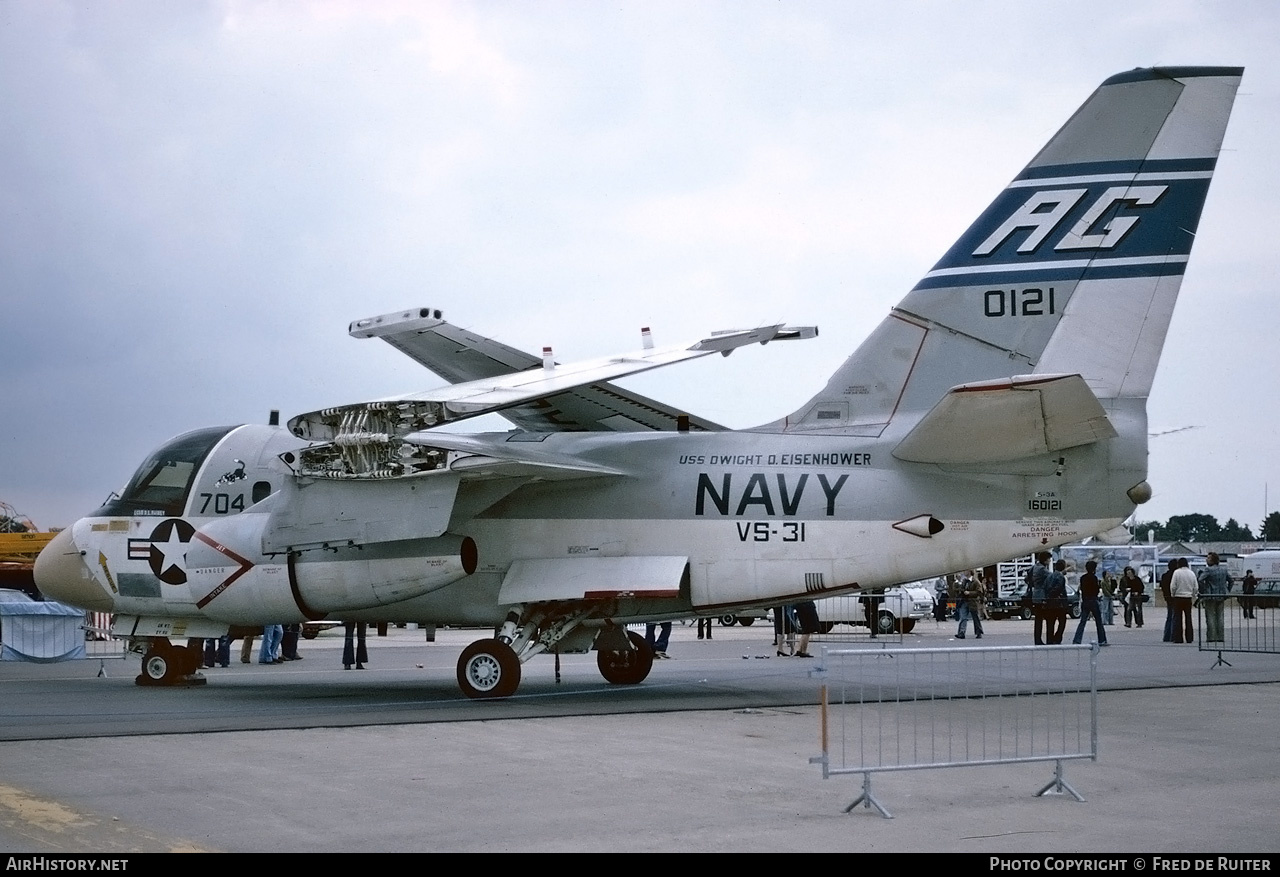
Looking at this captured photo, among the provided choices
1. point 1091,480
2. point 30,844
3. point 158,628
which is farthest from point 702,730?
point 158,628

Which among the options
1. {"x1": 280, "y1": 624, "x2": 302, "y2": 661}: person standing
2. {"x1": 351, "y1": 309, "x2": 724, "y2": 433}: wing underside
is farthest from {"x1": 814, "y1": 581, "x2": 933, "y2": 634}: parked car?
{"x1": 351, "y1": 309, "x2": 724, "y2": 433}: wing underside

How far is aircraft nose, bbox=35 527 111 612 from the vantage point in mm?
16814

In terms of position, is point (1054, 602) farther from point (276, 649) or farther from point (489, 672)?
point (276, 649)

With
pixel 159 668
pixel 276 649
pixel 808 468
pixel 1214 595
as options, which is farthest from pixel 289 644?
pixel 1214 595

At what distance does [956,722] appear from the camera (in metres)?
11.3

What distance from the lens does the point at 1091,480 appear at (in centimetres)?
1368

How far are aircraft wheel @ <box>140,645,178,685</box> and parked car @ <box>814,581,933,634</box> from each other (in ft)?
57.5

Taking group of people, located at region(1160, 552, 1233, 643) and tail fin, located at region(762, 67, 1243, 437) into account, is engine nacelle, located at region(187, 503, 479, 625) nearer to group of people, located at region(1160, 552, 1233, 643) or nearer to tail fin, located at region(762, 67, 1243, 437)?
tail fin, located at region(762, 67, 1243, 437)

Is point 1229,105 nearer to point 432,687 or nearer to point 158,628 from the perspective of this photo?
point 432,687

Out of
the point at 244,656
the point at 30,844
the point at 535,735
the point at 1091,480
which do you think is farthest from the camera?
the point at 244,656

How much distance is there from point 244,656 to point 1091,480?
49.0ft

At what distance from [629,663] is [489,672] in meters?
2.50

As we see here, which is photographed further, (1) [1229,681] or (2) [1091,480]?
(1) [1229,681]

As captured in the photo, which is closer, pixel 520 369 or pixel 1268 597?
pixel 520 369
